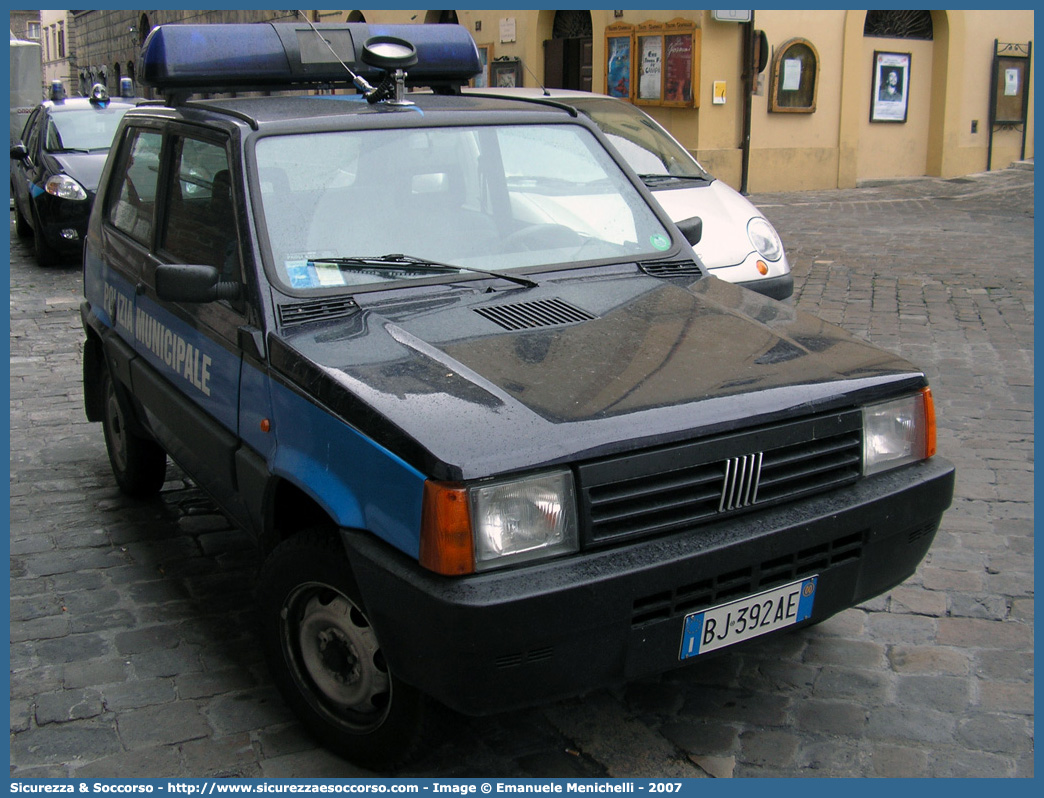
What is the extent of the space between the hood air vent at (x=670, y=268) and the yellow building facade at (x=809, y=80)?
1392 centimetres

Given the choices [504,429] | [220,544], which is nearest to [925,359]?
[220,544]

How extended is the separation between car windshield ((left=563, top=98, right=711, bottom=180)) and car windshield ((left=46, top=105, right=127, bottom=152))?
240 inches

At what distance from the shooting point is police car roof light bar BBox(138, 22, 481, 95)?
14.2 feet

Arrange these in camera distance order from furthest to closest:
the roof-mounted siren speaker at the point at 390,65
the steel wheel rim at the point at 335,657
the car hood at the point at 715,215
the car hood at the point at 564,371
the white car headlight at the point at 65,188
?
the white car headlight at the point at 65,188
the car hood at the point at 715,215
the roof-mounted siren speaker at the point at 390,65
the steel wheel rim at the point at 335,657
the car hood at the point at 564,371

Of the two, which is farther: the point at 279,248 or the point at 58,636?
the point at 58,636

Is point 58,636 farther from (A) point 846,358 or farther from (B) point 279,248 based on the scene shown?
(A) point 846,358

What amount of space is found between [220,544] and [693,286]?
228 centimetres

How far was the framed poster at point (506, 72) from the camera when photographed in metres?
21.0

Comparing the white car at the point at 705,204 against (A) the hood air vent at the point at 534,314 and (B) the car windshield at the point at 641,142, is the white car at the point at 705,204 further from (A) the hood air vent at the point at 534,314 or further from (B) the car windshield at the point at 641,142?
(A) the hood air vent at the point at 534,314

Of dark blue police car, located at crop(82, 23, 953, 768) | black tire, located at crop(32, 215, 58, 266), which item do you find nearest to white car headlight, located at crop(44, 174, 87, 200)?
black tire, located at crop(32, 215, 58, 266)

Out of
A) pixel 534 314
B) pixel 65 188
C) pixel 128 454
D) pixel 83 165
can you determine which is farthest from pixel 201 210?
pixel 83 165

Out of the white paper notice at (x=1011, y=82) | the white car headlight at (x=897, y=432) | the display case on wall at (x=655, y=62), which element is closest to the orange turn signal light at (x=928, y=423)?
the white car headlight at (x=897, y=432)

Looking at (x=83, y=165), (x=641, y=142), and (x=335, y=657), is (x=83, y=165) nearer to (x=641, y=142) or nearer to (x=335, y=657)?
(x=641, y=142)

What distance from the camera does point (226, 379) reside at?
11.7ft
